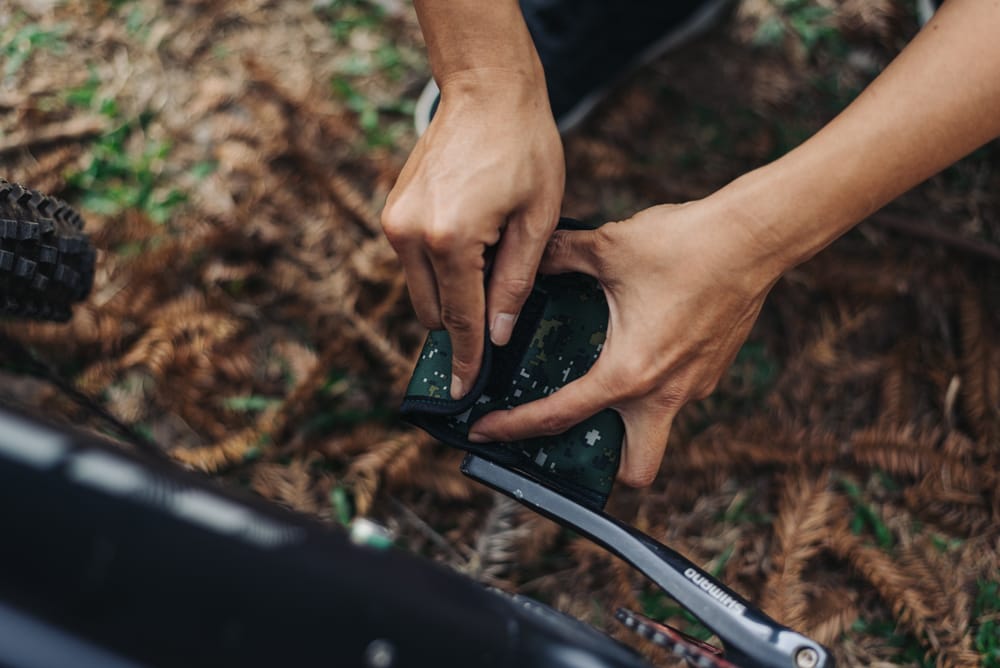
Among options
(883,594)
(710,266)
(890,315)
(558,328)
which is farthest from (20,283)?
(890,315)

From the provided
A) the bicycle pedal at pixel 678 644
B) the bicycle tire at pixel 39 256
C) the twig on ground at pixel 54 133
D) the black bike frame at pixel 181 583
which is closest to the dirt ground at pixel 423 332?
the twig on ground at pixel 54 133

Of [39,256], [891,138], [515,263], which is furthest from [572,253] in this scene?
[39,256]

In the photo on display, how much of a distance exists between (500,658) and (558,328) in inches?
16.9

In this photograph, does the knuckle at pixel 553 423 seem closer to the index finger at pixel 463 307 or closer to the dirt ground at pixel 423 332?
the index finger at pixel 463 307

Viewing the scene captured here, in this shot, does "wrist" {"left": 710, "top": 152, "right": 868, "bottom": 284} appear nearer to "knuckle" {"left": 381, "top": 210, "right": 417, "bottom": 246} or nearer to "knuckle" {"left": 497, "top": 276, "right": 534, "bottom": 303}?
"knuckle" {"left": 497, "top": 276, "right": 534, "bottom": 303}

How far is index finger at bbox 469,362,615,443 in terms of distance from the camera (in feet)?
2.86

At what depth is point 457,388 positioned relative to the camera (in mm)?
900

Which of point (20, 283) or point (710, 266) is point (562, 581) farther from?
point (20, 283)

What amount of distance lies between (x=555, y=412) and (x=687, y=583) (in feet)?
0.74

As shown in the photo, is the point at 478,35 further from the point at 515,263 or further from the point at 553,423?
the point at 553,423

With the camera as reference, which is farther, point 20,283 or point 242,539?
point 20,283

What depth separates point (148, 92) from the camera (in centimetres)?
156

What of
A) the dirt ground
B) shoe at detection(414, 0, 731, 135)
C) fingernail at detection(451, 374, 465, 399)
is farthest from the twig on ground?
fingernail at detection(451, 374, 465, 399)

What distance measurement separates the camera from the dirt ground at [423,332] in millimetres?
1222
